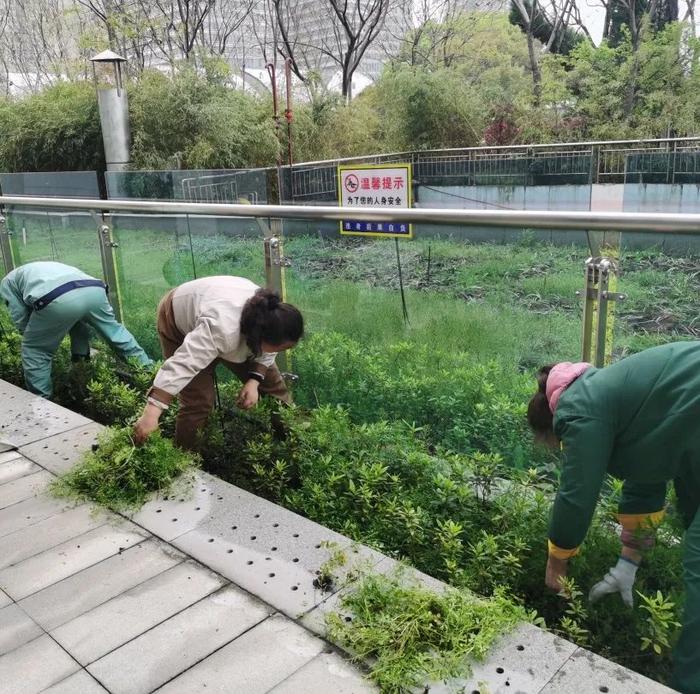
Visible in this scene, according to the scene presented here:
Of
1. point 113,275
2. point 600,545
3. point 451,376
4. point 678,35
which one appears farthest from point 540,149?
point 600,545

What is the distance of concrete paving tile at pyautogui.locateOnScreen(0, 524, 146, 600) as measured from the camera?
7.84 feet

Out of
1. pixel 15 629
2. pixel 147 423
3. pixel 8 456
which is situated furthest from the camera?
pixel 8 456

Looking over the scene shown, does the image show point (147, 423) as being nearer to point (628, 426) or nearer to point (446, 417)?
point (446, 417)

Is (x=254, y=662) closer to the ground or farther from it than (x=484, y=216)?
closer to the ground

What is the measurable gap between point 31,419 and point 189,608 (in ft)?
6.96

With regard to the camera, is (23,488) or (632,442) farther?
(23,488)

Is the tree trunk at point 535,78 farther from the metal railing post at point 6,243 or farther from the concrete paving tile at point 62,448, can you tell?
the concrete paving tile at point 62,448

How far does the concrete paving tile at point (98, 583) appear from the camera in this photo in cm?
222

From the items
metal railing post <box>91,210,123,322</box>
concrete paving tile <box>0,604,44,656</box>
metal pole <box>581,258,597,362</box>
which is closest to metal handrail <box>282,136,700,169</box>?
metal railing post <box>91,210,123,322</box>

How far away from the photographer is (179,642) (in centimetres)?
205

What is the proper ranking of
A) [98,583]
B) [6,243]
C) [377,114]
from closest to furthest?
[98,583] < [6,243] < [377,114]

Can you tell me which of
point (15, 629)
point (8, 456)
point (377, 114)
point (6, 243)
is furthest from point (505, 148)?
point (15, 629)

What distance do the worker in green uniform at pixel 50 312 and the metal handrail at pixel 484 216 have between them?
710mm

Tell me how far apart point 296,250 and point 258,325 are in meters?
0.85
